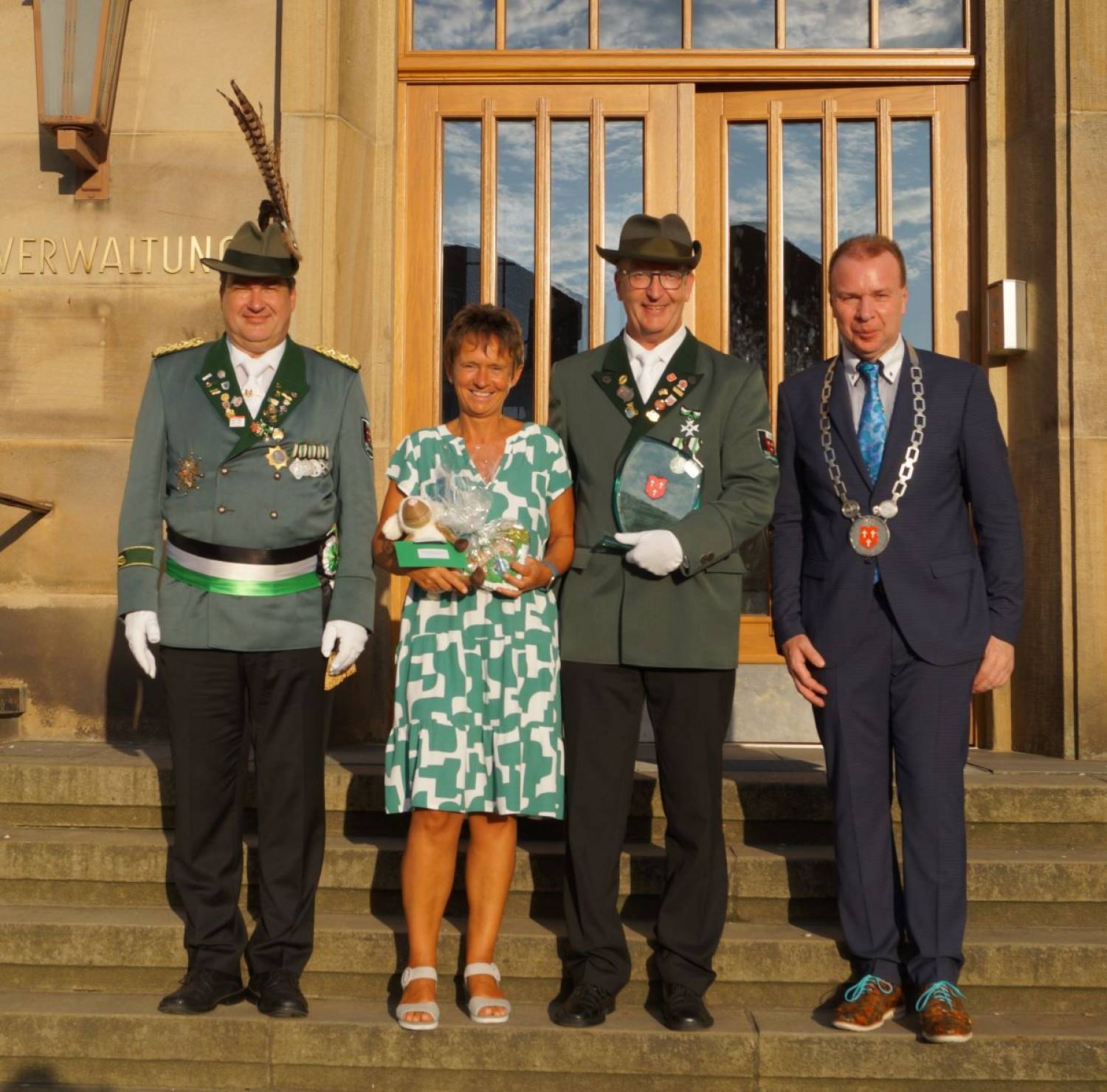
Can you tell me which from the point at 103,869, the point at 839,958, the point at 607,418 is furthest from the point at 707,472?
the point at 103,869

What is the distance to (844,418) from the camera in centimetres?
392

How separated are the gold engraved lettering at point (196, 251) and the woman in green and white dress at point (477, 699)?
2448mm

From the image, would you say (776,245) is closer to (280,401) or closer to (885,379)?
(885,379)

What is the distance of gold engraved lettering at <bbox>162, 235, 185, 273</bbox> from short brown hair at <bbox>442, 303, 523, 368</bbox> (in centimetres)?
246

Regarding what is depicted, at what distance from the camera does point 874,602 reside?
381 centimetres

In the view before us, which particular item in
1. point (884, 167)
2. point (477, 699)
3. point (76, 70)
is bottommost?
point (477, 699)

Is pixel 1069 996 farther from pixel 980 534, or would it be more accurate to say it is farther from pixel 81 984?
pixel 81 984

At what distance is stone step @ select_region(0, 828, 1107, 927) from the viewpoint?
4352 millimetres

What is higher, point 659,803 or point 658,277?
point 658,277

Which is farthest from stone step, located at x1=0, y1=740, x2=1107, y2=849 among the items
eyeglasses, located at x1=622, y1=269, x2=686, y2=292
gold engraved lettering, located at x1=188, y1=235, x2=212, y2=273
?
gold engraved lettering, located at x1=188, y1=235, x2=212, y2=273

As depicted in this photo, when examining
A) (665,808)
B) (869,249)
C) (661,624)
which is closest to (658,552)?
(661,624)

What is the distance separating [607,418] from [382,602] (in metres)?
2.29

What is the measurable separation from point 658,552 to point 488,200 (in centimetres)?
307

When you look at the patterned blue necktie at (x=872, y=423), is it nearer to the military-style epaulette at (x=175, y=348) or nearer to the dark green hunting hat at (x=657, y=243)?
the dark green hunting hat at (x=657, y=243)
